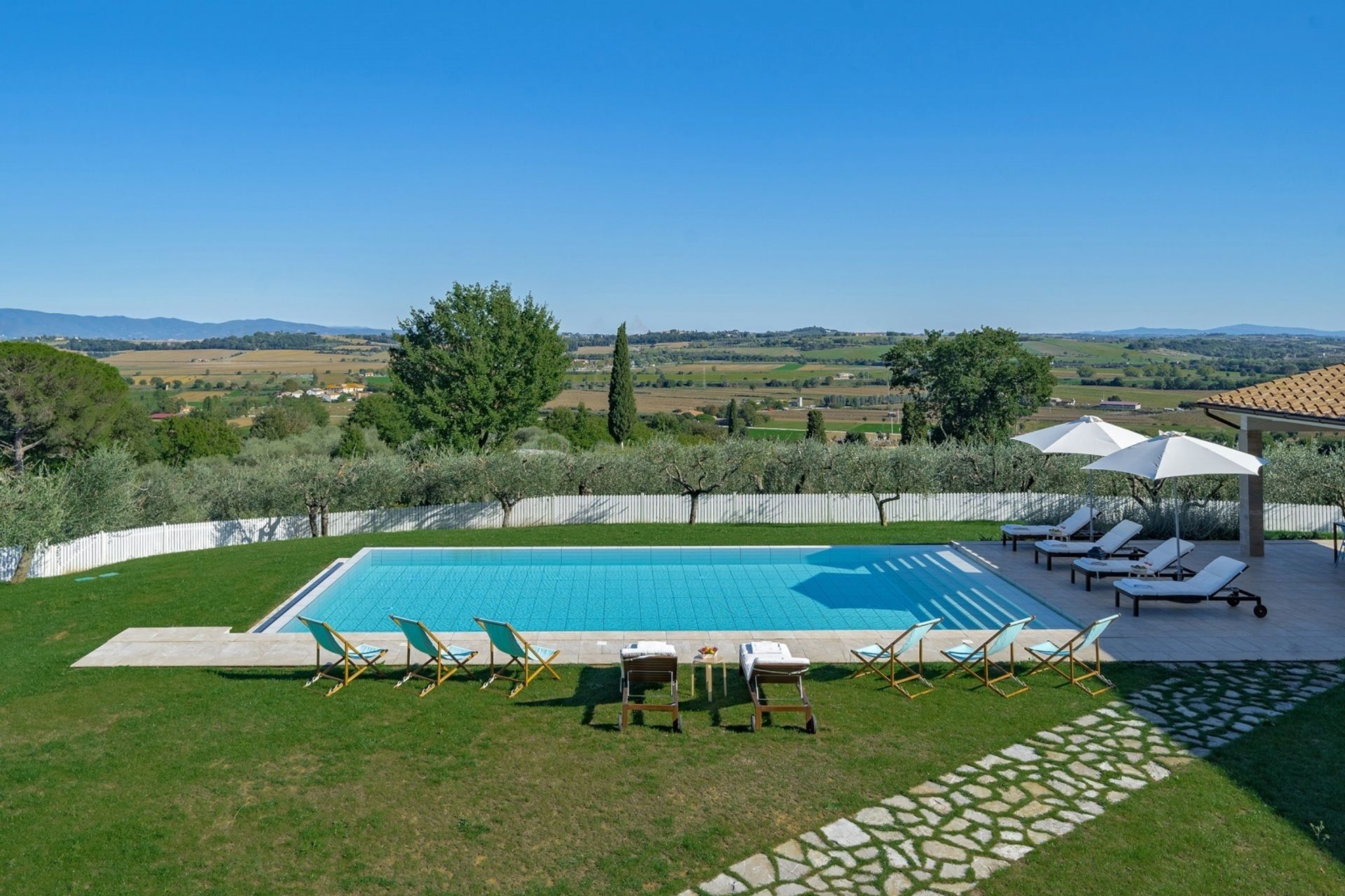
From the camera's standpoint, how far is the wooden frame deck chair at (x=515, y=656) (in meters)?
9.12

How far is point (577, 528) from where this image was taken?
20.0 meters

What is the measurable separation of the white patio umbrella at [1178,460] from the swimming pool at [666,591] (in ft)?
7.98

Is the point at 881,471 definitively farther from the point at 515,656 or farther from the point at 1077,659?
the point at 515,656

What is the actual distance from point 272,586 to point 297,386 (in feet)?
301

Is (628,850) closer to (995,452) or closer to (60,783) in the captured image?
(60,783)

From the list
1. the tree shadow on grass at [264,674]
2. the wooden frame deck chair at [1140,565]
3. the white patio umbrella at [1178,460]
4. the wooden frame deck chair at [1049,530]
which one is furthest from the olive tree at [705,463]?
the tree shadow on grass at [264,674]

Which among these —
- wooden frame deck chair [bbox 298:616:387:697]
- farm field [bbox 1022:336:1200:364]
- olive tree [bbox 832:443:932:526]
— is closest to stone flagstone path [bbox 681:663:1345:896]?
wooden frame deck chair [bbox 298:616:387:697]

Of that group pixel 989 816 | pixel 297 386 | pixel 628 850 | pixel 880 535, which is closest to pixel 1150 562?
pixel 880 535

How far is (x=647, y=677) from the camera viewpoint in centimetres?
871

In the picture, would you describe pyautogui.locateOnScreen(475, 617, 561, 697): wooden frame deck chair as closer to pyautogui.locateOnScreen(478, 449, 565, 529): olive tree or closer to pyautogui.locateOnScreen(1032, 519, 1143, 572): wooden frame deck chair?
pyautogui.locateOnScreen(1032, 519, 1143, 572): wooden frame deck chair

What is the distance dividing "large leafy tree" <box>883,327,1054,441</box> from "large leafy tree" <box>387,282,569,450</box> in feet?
56.3

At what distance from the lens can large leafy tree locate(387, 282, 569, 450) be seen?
2802 cm

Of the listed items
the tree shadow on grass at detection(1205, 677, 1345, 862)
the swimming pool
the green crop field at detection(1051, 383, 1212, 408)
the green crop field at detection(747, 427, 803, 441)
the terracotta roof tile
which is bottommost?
the green crop field at detection(747, 427, 803, 441)

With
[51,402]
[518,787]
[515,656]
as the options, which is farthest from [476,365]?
[518,787]
